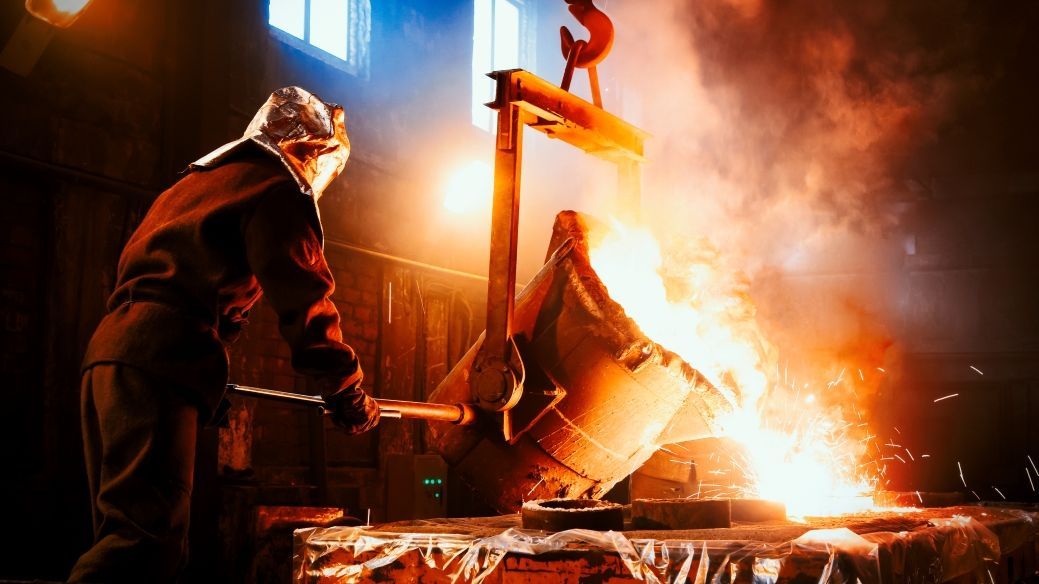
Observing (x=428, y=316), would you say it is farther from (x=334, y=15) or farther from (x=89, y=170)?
(x=89, y=170)

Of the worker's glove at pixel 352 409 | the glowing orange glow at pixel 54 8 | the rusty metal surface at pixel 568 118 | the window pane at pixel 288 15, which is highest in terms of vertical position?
the window pane at pixel 288 15

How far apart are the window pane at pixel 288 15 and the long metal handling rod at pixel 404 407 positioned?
18.0ft

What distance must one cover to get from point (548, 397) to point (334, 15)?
20.6ft

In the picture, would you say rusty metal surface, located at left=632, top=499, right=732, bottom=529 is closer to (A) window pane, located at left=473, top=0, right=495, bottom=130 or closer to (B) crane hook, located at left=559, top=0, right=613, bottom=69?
(B) crane hook, located at left=559, top=0, right=613, bottom=69

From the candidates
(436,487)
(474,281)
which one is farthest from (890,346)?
(436,487)

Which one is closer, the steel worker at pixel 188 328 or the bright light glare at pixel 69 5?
the steel worker at pixel 188 328

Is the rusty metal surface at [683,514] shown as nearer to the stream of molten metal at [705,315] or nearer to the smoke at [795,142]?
the stream of molten metal at [705,315]

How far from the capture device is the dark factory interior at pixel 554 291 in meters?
2.70

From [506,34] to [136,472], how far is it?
382 inches

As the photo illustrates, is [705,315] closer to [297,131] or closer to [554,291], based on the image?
[554,291]

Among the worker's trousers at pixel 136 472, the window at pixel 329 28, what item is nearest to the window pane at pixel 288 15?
the window at pixel 329 28

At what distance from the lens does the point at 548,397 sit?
10.7 ft

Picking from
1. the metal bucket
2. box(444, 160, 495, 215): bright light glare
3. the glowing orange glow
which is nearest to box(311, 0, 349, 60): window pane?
box(444, 160, 495, 215): bright light glare

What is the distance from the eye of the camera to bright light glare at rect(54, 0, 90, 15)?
3645mm
